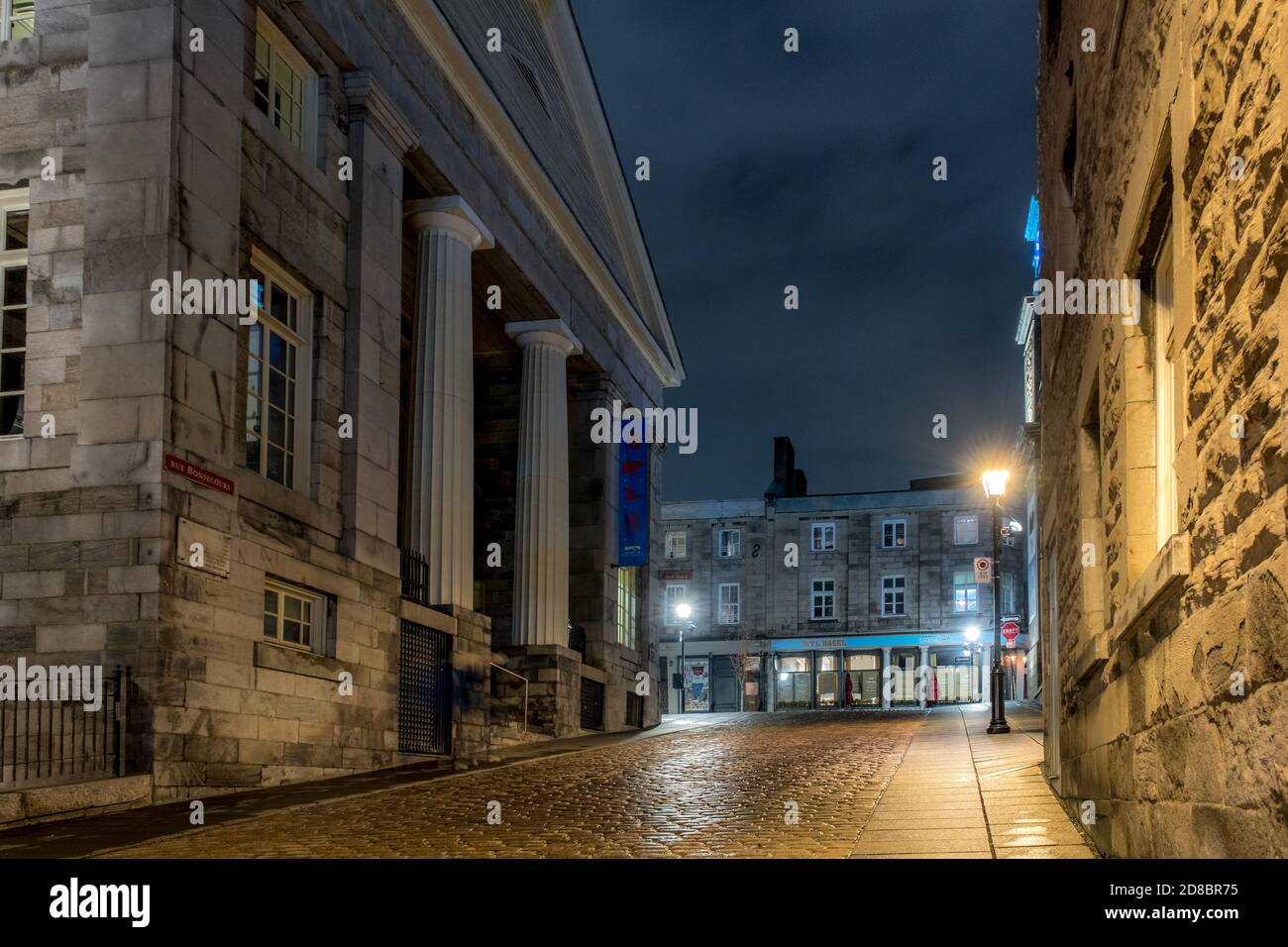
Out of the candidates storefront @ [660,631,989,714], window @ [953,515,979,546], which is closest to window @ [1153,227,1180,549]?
storefront @ [660,631,989,714]

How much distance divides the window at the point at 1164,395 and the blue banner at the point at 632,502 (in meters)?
27.2

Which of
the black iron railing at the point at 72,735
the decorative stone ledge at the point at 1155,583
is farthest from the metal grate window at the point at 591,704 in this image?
the decorative stone ledge at the point at 1155,583

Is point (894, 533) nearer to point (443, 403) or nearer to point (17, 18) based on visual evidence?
point (443, 403)

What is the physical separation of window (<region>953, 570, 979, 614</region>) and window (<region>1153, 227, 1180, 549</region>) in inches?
2124

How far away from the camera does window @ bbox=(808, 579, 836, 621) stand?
6175 cm

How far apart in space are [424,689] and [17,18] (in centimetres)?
1093

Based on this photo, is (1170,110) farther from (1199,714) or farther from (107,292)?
(107,292)

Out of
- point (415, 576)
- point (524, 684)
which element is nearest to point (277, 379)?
point (415, 576)

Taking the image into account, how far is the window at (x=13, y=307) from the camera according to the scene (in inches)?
582

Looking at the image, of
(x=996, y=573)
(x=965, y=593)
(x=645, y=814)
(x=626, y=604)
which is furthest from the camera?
(x=965, y=593)

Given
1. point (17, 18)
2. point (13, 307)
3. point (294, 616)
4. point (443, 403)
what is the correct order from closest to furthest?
point (13, 307)
point (17, 18)
point (294, 616)
point (443, 403)

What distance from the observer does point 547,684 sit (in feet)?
95.0

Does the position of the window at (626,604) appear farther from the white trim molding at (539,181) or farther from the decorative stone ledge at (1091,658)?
the decorative stone ledge at (1091,658)
